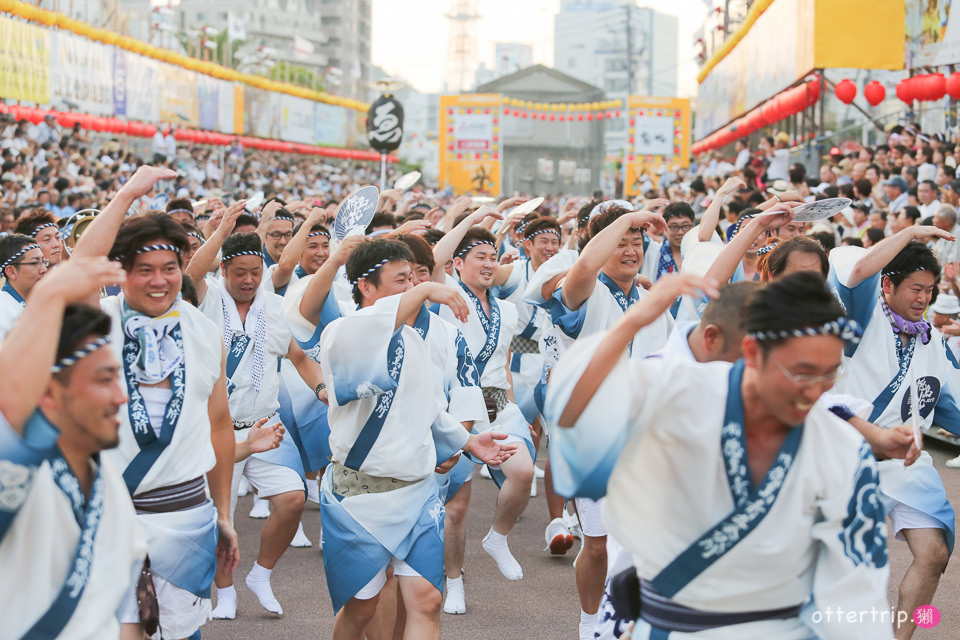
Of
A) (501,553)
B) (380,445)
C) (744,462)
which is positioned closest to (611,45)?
(501,553)

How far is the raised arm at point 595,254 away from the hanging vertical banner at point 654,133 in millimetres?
29480

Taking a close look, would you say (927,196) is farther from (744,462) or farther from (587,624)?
(744,462)

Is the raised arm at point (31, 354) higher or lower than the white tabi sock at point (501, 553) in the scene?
higher

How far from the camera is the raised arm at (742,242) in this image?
4.16 metres

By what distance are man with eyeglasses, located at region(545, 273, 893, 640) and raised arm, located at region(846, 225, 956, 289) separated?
2.02 m

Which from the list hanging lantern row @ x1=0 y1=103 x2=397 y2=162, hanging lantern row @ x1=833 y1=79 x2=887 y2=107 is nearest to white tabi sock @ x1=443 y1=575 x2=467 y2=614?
hanging lantern row @ x1=833 y1=79 x2=887 y2=107

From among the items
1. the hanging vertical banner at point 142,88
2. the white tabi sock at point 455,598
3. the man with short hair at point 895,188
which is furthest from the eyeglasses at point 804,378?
the hanging vertical banner at point 142,88

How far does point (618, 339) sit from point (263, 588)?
371cm

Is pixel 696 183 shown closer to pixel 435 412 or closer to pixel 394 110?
pixel 394 110

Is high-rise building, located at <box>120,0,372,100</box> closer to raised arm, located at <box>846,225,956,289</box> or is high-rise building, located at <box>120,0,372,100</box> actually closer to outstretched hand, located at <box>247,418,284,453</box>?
raised arm, located at <box>846,225,956,289</box>

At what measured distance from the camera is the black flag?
1573 cm

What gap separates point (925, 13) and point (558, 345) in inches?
496

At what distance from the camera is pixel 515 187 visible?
183 feet

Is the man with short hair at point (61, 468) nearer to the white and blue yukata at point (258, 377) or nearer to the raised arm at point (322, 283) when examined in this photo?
the raised arm at point (322, 283)
